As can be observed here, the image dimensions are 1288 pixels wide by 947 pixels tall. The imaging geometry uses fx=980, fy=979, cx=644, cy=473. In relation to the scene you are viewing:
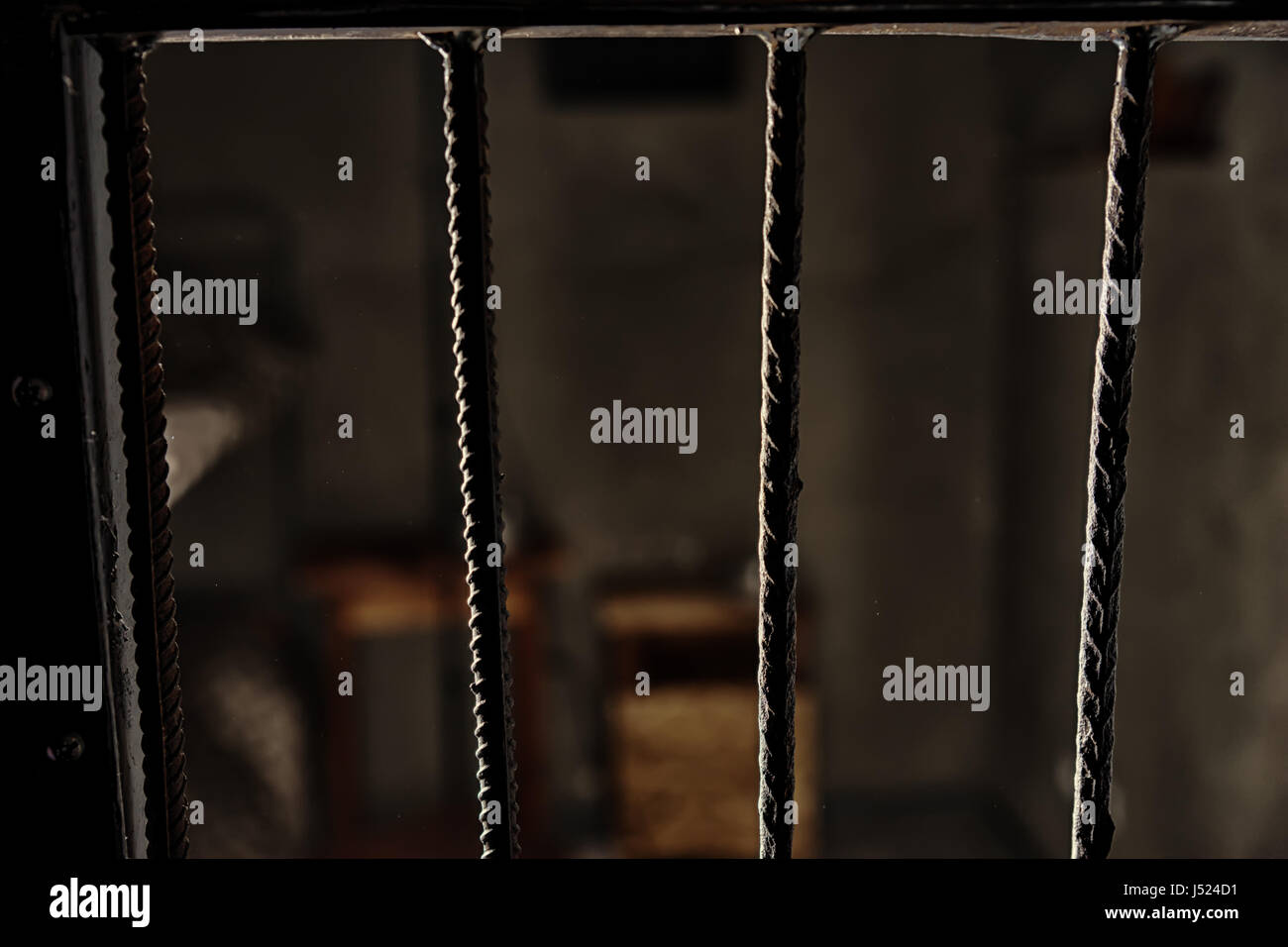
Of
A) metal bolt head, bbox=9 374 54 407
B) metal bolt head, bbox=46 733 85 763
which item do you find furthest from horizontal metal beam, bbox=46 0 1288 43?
metal bolt head, bbox=46 733 85 763

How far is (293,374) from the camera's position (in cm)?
374

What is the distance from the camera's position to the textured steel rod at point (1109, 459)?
58cm

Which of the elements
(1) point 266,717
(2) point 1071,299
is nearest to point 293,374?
(1) point 266,717

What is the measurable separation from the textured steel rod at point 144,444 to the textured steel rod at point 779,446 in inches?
13.9

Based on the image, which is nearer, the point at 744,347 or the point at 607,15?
the point at 607,15

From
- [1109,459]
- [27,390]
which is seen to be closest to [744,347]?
[1109,459]

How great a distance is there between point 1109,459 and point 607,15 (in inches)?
15.7

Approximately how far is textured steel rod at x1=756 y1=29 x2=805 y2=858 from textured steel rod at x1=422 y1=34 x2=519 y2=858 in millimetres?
165

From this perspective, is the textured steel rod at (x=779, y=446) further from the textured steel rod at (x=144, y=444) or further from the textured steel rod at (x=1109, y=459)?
the textured steel rod at (x=144, y=444)

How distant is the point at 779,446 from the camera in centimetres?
61

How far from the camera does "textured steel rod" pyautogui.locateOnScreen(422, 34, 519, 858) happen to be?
22.5 inches

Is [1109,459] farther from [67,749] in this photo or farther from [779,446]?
[67,749]

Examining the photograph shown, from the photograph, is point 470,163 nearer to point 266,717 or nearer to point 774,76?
point 774,76

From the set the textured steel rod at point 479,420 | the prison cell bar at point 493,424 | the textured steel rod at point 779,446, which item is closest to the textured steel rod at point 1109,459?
the prison cell bar at point 493,424
